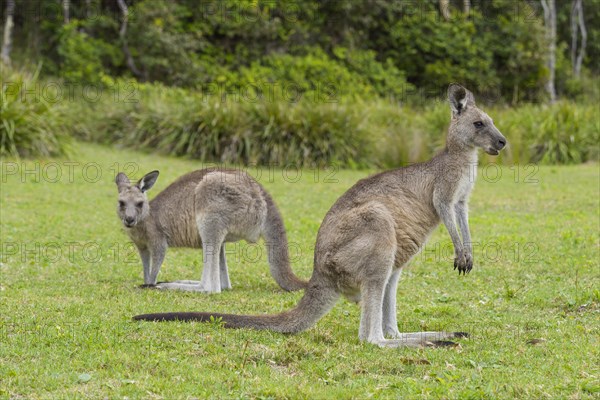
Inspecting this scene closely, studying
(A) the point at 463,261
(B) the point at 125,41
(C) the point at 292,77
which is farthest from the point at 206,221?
(B) the point at 125,41

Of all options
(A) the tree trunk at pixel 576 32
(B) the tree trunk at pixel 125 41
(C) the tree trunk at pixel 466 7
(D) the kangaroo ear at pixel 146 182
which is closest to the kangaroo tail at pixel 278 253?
(D) the kangaroo ear at pixel 146 182

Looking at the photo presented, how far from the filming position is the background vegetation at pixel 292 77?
17344mm

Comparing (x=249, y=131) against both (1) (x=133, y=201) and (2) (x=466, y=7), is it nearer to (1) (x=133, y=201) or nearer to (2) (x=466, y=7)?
(1) (x=133, y=201)

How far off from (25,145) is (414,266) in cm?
963

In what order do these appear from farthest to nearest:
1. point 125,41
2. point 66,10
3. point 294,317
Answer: point 66,10 < point 125,41 < point 294,317

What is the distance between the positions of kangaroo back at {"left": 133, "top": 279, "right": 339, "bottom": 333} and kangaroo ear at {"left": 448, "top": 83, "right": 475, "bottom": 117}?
1801 millimetres

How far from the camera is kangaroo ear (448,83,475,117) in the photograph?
6.15 m

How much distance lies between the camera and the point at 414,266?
8.66 meters

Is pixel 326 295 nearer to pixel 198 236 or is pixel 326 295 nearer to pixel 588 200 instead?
pixel 198 236

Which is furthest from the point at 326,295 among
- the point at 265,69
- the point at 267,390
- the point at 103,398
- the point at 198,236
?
the point at 265,69

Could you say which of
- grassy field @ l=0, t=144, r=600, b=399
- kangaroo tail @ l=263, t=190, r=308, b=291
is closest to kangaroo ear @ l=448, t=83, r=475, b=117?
grassy field @ l=0, t=144, r=600, b=399

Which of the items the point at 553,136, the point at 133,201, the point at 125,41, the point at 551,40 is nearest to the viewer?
the point at 133,201

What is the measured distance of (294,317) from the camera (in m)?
5.50

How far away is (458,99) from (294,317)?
214 centimetres
